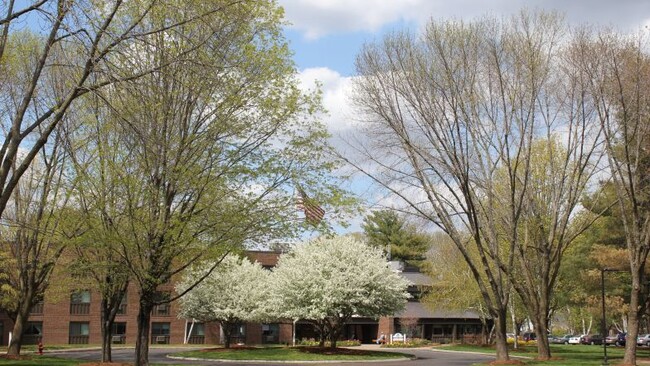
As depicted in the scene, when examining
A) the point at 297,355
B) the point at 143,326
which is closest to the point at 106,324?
the point at 143,326

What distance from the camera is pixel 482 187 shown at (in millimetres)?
31125

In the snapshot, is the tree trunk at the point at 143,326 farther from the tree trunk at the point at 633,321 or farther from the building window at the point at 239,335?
the building window at the point at 239,335

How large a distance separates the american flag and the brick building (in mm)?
36285

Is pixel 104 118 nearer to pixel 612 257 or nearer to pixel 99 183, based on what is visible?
pixel 99 183

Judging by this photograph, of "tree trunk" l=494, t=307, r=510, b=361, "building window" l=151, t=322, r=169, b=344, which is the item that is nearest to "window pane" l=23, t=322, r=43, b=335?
"building window" l=151, t=322, r=169, b=344

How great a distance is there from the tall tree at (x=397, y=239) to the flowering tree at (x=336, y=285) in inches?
1980

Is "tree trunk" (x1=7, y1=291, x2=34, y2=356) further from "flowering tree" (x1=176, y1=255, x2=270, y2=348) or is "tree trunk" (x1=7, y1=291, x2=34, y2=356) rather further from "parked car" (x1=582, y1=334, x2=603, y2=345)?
"parked car" (x1=582, y1=334, x2=603, y2=345)

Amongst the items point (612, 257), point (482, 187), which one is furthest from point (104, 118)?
point (612, 257)

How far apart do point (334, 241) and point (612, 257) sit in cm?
1620

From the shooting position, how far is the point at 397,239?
95.4m

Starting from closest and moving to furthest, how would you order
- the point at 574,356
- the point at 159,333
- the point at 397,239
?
1. the point at 574,356
2. the point at 159,333
3. the point at 397,239

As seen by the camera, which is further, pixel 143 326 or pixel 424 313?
pixel 424 313

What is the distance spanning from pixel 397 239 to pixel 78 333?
154ft

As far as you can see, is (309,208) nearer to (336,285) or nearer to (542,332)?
(542,332)
